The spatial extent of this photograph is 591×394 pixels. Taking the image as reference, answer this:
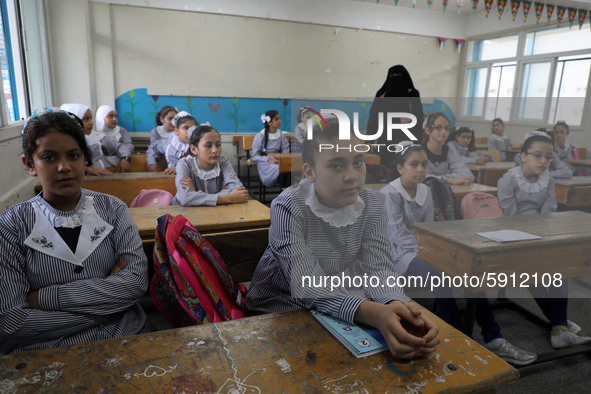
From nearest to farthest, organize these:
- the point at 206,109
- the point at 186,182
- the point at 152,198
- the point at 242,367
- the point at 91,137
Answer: the point at 242,367
the point at 186,182
the point at 152,198
the point at 91,137
the point at 206,109

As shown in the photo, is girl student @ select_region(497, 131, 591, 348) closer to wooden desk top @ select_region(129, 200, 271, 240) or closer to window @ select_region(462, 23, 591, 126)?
window @ select_region(462, 23, 591, 126)

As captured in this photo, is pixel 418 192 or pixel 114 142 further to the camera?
pixel 114 142

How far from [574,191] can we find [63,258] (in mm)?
1257

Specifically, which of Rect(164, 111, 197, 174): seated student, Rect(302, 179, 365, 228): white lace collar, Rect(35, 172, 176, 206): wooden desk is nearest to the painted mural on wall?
Rect(164, 111, 197, 174): seated student

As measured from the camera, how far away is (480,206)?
869 millimetres

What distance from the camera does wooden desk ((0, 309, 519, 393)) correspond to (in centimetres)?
61

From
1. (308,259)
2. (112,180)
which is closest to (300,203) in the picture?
(308,259)

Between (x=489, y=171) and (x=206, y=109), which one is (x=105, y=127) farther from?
(x=489, y=171)

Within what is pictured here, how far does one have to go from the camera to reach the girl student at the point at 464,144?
77 cm

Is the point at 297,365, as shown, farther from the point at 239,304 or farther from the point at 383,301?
the point at 239,304

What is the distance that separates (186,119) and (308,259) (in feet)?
10.7

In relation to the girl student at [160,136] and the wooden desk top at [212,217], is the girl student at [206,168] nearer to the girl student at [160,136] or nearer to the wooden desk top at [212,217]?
the wooden desk top at [212,217]

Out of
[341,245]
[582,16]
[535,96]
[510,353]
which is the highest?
[582,16]

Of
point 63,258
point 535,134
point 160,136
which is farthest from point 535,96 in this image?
point 160,136
